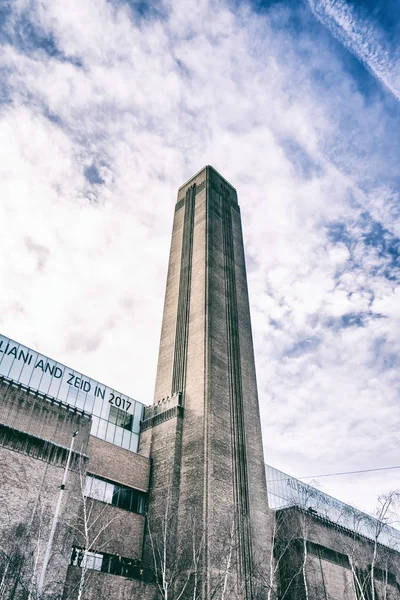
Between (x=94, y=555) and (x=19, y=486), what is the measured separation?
758 cm

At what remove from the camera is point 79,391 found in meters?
37.7

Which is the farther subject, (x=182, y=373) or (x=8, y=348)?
(x=182, y=373)

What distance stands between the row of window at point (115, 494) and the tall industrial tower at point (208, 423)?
1.14 metres

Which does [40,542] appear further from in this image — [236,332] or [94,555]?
[236,332]

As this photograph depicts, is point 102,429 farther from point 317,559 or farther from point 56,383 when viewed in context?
point 317,559

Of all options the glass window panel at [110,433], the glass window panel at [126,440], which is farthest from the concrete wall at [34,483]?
the glass window panel at [126,440]

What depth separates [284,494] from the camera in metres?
47.9

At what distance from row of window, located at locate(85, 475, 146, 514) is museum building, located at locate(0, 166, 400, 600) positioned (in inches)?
3.8

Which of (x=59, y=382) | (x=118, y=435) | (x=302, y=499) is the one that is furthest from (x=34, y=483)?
(x=302, y=499)

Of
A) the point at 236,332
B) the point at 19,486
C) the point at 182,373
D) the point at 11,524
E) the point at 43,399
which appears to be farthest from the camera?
the point at 236,332

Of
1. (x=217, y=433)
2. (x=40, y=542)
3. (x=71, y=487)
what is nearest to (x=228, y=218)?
(x=217, y=433)

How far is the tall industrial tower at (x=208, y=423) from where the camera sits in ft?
94.4

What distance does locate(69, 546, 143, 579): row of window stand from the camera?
1050 inches

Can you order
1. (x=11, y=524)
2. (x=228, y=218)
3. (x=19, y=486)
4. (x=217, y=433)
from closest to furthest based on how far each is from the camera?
(x=11, y=524) < (x=19, y=486) < (x=217, y=433) < (x=228, y=218)
